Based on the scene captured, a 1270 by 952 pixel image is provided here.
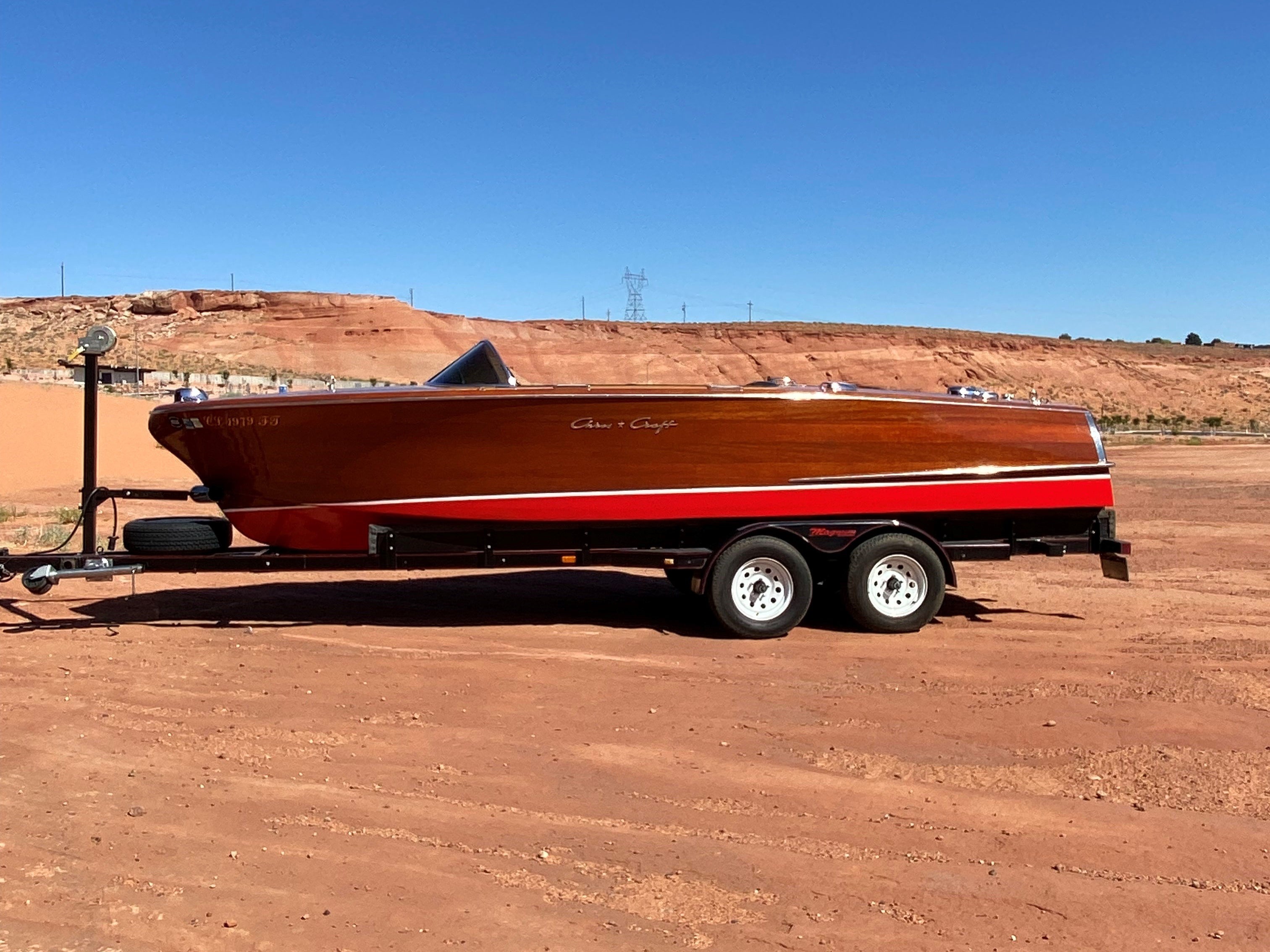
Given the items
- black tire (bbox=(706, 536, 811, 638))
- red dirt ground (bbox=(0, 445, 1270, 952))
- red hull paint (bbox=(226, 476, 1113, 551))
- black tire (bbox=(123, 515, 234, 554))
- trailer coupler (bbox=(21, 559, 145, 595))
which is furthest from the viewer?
black tire (bbox=(706, 536, 811, 638))

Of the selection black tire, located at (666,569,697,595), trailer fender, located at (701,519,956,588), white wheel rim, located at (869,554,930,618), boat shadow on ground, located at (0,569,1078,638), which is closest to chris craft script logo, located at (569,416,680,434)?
trailer fender, located at (701,519,956,588)

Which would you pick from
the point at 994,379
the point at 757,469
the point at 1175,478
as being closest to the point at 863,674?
the point at 757,469

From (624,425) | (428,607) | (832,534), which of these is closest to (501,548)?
(624,425)

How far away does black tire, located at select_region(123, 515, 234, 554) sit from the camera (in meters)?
7.94

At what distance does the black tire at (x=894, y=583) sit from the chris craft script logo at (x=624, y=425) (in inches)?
71.4

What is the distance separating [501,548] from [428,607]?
161cm

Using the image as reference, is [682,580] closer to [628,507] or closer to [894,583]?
[628,507]

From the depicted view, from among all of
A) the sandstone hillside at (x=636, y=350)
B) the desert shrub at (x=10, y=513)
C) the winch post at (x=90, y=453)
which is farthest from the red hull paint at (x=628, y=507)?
the sandstone hillside at (x=636, y=350)

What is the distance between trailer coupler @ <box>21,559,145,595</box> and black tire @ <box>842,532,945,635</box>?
5412mm

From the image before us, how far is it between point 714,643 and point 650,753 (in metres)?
2.62

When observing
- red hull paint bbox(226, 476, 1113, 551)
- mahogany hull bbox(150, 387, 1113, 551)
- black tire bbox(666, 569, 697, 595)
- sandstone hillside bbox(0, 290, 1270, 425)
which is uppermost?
sandstone hillside bbox(0, 290, 1270, 425)

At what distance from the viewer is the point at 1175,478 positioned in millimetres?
24812

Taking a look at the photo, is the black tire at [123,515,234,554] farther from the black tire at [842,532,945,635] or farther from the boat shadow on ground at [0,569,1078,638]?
the black tire at [842,532,945,635]

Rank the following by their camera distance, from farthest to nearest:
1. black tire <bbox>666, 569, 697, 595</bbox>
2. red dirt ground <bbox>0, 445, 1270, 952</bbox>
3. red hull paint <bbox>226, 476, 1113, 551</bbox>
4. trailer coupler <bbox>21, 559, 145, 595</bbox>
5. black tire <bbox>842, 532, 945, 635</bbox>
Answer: black tire <bbox>666, 569, 697, 595</bbox> < black tire <bbox>842, 532, 945, 635</bbox> < red hull paint <bbox>226, 476, 1113, 551</bbox> < trailer coupler <bbox>21, 559, 145, 595</bbox> < red dirt ground <bbox>0, 445, 1270, 952</bbox>
